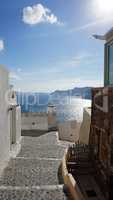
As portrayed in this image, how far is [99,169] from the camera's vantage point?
26.3ft

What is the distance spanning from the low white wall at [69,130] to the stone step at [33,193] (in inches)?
420

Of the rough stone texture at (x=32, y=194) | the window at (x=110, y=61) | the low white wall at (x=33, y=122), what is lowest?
the rough stone texture at (x=32, y=194)

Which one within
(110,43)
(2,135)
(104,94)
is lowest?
(2,135)

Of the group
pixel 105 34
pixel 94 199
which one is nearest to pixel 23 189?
pixel 94 199

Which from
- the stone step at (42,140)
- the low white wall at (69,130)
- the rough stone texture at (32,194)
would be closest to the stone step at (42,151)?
the stone step at (42,140)

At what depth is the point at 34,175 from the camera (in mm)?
9211

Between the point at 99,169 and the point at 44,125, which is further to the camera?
the point at 44,125

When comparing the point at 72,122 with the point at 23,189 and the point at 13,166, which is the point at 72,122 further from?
the point at 23,189

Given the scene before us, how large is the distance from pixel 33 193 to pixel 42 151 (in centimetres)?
585

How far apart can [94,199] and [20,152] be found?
678 centimetres

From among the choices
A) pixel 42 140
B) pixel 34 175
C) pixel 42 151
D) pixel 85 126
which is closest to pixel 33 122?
pixel 42 140

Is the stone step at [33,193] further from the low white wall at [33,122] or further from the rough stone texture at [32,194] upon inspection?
the low white wall at [33,122]

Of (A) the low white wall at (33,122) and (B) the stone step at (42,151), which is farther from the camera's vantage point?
(A) the low white wall at (33,122)

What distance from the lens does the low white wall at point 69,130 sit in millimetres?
18625
